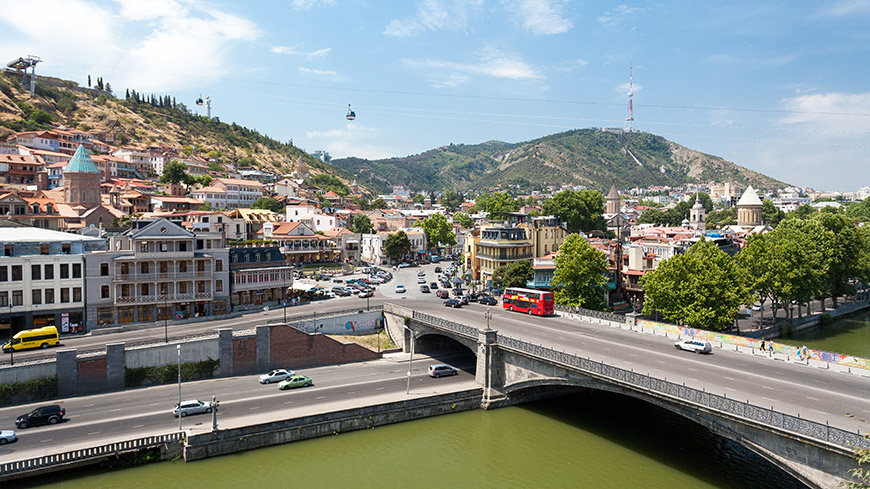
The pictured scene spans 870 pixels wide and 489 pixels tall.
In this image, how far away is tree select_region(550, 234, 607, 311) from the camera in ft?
191

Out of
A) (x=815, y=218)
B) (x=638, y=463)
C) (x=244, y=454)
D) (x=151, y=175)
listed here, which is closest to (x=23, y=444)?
(x=244, y=454)

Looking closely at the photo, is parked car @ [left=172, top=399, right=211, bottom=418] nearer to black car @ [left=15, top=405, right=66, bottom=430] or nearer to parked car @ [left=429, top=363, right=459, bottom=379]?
black car @ [left=15, top=405, right=66, bottom=430]

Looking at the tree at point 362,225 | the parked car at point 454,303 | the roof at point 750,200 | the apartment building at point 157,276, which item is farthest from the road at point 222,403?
the roof at point 750,200

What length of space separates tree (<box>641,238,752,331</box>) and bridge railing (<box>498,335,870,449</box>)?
2051cm

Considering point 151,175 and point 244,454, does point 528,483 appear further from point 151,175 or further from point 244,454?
point 151,175

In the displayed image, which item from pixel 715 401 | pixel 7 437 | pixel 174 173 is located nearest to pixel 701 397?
pixel 715 401

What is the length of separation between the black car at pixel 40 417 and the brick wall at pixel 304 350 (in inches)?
605

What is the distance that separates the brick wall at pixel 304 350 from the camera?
149 ft

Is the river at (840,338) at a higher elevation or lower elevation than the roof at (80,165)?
lower

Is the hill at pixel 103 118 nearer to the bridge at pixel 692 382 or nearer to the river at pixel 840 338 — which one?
the bridge at pixel 692 382

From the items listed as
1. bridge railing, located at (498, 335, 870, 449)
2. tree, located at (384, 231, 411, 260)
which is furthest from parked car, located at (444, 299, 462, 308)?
tree, located at (384, 231, 411, 260)

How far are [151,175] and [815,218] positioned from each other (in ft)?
456

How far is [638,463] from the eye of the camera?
30.2 meters

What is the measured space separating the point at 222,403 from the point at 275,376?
223 inches
